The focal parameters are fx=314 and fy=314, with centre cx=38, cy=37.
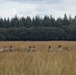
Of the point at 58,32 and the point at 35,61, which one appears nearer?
the point at 35,61

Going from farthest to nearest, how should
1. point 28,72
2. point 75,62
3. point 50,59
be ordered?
point 50,59, point 75,62, point 28,72

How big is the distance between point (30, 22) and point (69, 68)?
109 m

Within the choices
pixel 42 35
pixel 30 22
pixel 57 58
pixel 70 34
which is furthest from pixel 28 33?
pixel 57 58

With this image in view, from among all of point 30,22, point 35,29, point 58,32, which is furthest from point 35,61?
point 30,22

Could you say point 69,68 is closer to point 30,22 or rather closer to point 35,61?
point 35,61

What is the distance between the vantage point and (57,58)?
7727 millimetres

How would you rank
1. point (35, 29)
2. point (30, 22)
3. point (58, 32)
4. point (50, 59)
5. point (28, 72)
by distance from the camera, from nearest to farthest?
point (28, 72) < point (50, 59) < point (58, 32) < point (35, 29) < point (30, 22)

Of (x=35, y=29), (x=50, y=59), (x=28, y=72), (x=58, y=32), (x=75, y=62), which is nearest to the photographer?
(x=28, y=72)

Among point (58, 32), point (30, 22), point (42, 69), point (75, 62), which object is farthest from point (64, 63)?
point (30, 22)

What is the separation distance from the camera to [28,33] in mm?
87500

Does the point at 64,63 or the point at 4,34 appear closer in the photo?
the point at 64,63

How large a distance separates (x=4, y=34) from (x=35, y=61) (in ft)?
265

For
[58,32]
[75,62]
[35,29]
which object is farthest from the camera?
[35,29]

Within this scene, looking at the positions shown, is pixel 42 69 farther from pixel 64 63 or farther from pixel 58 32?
pixel 58 32
